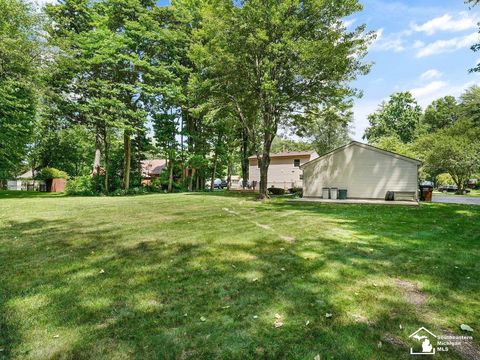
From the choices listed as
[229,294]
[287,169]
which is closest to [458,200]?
[287,169]

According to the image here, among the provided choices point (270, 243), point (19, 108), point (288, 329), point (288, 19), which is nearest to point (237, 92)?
point (288, 19)

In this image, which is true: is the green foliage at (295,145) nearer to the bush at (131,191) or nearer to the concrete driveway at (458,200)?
the concrete driveway at (458,200)

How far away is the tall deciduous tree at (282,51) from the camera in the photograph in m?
16.4

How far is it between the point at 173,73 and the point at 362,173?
1855 centimetres

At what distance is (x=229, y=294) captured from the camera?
12.4 ft

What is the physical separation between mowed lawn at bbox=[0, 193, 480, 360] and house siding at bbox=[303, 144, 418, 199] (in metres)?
13.4

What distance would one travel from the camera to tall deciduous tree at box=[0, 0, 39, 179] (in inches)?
654

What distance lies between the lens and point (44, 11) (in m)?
21.7

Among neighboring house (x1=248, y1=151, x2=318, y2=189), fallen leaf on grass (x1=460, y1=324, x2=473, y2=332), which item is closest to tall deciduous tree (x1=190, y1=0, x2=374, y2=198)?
fallen leaf on grass (x1=460, y1=324, x2=473, y2=332)

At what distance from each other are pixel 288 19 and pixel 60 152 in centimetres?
3604

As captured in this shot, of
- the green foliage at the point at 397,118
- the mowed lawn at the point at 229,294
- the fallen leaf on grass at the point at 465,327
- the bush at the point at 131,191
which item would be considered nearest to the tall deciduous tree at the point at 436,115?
the green foliage at the point at 397,118

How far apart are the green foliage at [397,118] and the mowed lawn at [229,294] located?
61.8 metres

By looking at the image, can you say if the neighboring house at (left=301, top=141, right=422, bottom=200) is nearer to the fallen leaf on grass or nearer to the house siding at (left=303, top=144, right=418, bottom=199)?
the house siding at (left=303, top=144, right=418, bottom=199)

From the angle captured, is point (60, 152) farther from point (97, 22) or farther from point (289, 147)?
point (289, 147)
